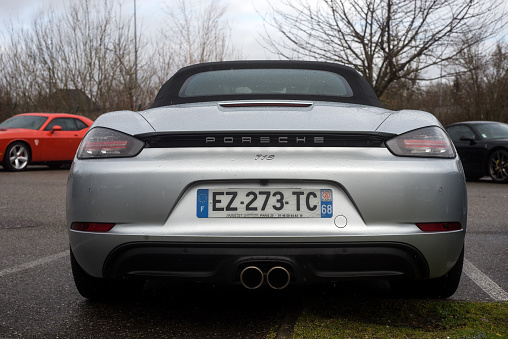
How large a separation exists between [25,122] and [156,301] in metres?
12.7

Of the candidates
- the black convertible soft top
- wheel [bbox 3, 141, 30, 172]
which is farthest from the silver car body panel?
wheel [bbox 3, 141, 30, 172]

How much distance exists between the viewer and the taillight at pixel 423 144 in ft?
8.64

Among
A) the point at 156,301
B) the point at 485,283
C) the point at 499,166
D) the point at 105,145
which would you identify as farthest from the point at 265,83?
the point at 499,166

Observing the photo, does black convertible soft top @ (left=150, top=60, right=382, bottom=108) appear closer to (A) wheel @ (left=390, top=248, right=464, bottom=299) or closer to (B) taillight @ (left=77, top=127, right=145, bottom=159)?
(B) taillight @ (left=77, top=127, right=145, bottom=159)

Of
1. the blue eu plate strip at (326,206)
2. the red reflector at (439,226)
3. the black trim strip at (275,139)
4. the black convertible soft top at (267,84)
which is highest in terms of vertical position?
the black convertible soft top at (267,84)

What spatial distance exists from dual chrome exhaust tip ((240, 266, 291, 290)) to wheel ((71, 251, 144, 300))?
0.93m

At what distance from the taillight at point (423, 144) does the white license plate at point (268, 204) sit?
1.25 feet

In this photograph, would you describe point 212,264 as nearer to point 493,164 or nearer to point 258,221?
point 258,221

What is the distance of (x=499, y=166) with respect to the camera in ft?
39.2

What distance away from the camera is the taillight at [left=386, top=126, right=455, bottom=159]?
263 cm

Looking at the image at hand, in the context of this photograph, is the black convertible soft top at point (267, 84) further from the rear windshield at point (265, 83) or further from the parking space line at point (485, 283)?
the parking space line at point (485, 283)

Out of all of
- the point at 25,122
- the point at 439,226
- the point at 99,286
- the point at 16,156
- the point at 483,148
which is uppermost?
the point at 25,122

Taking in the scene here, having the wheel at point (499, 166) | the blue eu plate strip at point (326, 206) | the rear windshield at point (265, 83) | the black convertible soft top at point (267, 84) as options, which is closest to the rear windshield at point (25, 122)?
the wheel at point (499, 166)

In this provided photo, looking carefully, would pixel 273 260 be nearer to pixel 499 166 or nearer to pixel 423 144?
pixel 423 144
